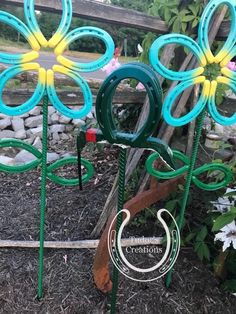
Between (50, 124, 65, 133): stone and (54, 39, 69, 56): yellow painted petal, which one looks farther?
(50, 124, 65, 133): stone

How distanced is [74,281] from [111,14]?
1478 mm

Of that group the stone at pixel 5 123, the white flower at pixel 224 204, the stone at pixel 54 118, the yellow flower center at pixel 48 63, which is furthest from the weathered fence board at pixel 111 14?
the stone at pixel 5 123

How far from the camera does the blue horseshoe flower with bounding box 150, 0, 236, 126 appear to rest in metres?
1.29

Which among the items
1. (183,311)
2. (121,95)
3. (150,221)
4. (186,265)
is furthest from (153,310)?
(121,95)

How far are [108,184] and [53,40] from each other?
1.54m

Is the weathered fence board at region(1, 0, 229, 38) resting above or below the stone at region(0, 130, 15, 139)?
above

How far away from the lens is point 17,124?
452cm

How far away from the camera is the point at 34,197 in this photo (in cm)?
255

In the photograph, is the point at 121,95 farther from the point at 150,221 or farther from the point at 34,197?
the point at 34,197

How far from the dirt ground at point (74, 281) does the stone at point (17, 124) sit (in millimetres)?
2248

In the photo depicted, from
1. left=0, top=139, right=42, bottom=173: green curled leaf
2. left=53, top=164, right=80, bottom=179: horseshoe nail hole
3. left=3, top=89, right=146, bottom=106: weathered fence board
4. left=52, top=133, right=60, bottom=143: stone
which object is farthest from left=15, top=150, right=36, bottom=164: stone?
left=0, top=139, right=42, bottom=173: green curled leaf

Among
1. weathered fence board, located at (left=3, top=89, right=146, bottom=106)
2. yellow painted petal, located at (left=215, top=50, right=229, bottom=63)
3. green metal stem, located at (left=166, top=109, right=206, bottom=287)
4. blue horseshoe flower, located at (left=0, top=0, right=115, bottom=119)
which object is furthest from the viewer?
weathered fence board, located at (left=3, top=89, right=146, bottom=106)

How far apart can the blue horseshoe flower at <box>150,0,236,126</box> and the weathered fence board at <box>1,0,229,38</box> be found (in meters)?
0.63

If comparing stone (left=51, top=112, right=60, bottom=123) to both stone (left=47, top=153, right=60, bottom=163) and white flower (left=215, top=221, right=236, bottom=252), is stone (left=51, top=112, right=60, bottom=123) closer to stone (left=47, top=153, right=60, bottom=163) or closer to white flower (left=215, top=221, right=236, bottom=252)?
stone (left=47, top=153, right=60, bottom=163)
